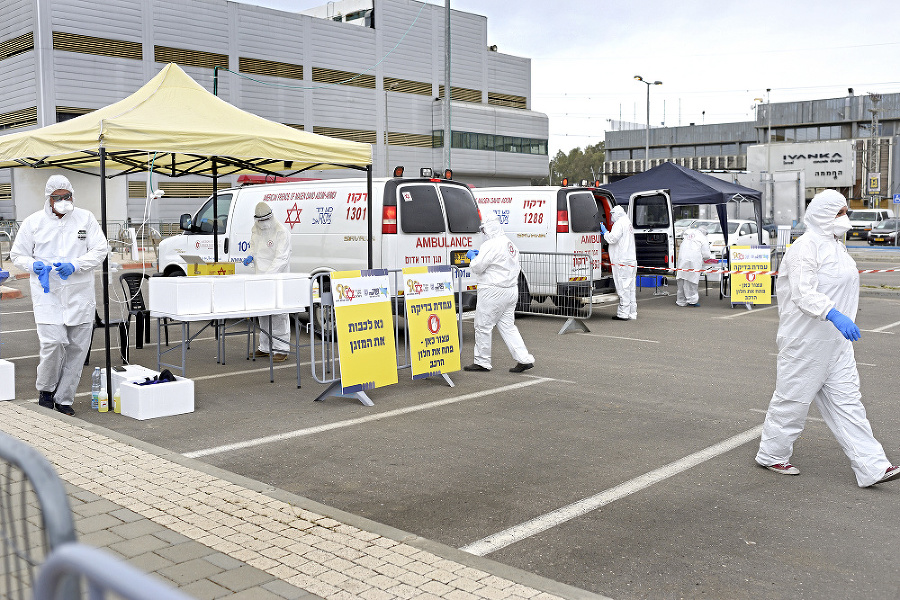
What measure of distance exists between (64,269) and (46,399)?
128cm

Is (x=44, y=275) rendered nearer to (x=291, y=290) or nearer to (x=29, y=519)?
(x=291, y=290)

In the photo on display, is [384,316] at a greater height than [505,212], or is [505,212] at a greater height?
[505,212]

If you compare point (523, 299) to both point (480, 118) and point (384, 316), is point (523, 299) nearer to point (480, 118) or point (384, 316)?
point (384, 316)

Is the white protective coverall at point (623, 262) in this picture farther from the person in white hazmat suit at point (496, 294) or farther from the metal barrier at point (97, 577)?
the metal barrier at point (97, 577)

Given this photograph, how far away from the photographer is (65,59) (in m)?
41.9

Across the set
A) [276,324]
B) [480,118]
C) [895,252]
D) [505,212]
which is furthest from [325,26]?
[276,324]

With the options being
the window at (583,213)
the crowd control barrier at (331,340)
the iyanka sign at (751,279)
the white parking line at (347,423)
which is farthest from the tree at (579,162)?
the white parking line at (347,423)

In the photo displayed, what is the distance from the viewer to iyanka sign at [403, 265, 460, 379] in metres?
8.89

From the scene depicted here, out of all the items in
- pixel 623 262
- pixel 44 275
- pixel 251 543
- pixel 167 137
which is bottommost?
pixel 251 543

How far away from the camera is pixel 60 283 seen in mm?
7566

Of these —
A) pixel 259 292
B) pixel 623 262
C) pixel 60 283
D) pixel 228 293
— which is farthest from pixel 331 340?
pixel 623 262

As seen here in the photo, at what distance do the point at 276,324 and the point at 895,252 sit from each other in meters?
35.5

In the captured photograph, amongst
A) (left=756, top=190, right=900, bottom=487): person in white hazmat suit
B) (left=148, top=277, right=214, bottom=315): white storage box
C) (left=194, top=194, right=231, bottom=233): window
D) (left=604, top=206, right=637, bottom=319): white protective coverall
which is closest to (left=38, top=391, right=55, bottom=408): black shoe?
(left=148, top=277, right=214, bottom=315): white storage box

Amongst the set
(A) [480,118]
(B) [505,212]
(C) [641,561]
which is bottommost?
(C) [641,561]
